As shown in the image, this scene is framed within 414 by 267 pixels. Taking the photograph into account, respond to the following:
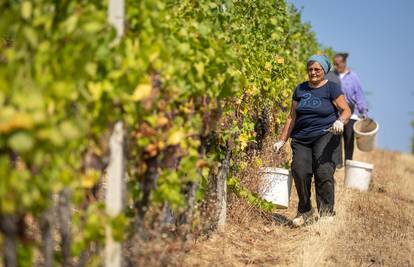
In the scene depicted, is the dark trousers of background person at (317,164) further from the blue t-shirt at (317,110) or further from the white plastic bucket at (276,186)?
the white plastic bucket at (276,186)

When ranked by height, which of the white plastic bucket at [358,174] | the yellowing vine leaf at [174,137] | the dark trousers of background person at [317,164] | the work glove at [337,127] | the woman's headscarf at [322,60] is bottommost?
the white plastic bucket at [358,174]

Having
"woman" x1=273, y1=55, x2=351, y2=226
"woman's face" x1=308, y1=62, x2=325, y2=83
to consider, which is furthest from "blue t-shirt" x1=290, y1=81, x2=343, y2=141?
"woman's face" x1=308, y1=62, x2=325, y2=83

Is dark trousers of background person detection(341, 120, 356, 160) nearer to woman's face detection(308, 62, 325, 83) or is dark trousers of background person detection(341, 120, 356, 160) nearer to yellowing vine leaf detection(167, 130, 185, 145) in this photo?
woman's face detection(308, 62, 325, 83)

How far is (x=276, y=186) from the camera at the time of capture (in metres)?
5.65

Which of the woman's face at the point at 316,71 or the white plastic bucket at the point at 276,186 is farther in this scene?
the white plastic bucket at the point at 276,186

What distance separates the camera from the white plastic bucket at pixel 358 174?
7824 mm

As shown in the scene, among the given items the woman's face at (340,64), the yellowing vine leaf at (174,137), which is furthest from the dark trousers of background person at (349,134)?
the yellowing vine leaf at (174,137)

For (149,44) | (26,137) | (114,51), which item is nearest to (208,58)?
(149,44)

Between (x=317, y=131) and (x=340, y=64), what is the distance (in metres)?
3.51

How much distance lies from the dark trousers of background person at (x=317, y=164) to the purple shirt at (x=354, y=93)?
3.11 meters

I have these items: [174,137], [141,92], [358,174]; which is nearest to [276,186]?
[358,174]

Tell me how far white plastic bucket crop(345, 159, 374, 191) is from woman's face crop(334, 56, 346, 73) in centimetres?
146

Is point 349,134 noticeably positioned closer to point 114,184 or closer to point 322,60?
point 322,60

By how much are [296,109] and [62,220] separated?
11.0 ft
